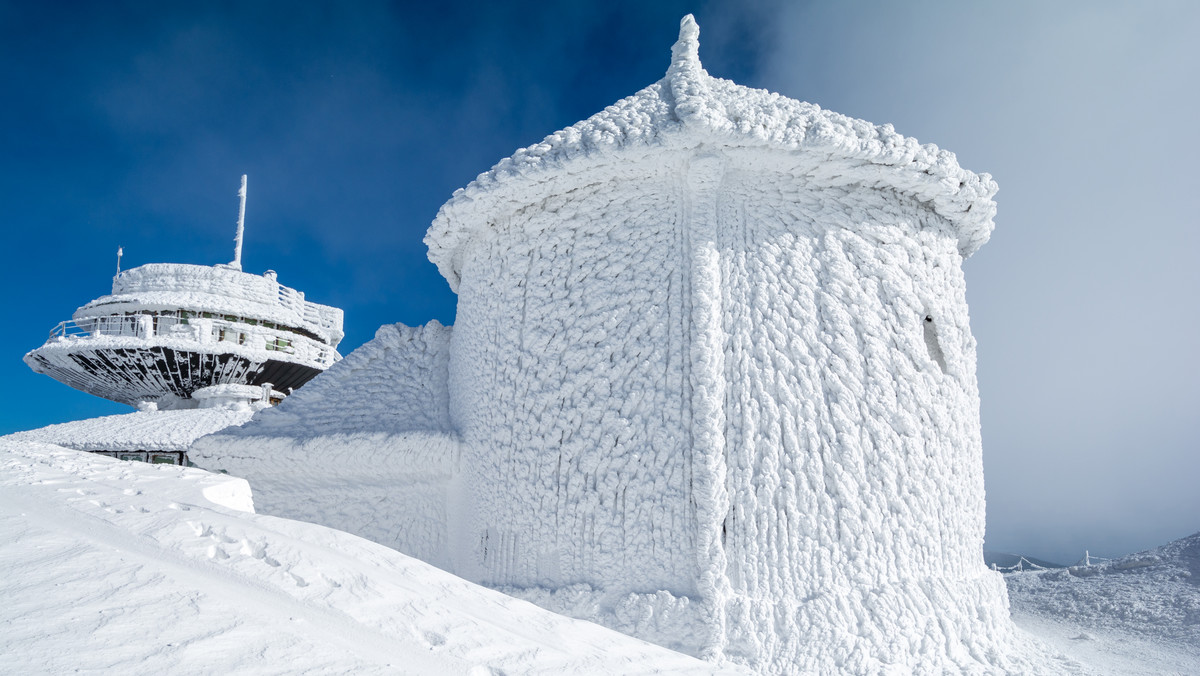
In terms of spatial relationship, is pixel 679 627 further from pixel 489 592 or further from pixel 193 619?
pixel 193 619

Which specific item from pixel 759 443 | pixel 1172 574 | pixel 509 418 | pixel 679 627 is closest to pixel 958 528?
pixel 759 443

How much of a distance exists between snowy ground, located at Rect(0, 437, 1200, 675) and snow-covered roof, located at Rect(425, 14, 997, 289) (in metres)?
2.28

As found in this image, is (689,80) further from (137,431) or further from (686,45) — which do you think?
(137,431)

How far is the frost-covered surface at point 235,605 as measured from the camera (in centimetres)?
122

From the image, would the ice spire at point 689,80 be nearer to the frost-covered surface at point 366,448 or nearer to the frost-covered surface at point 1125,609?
the frost-covered surface at point 366,448

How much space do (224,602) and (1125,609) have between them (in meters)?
6.97

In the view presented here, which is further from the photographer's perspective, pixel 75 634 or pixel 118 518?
pixel 118 518

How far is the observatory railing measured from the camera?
50.8ft

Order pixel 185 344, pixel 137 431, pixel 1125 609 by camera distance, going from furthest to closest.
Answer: pixel 185 344
pixel 137 431
pixel 1125 609

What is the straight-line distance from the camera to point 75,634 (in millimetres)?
1217

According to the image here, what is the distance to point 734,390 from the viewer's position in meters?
3.46

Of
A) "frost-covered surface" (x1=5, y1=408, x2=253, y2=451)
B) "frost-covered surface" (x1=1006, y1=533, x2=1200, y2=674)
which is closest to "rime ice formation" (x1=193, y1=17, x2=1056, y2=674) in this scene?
"frost-covered surface" (x1=1006, y1=533, x2=1200, y2=674)

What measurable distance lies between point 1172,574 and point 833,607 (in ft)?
17.1

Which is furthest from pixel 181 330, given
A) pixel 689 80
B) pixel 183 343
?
pixel 689 80
